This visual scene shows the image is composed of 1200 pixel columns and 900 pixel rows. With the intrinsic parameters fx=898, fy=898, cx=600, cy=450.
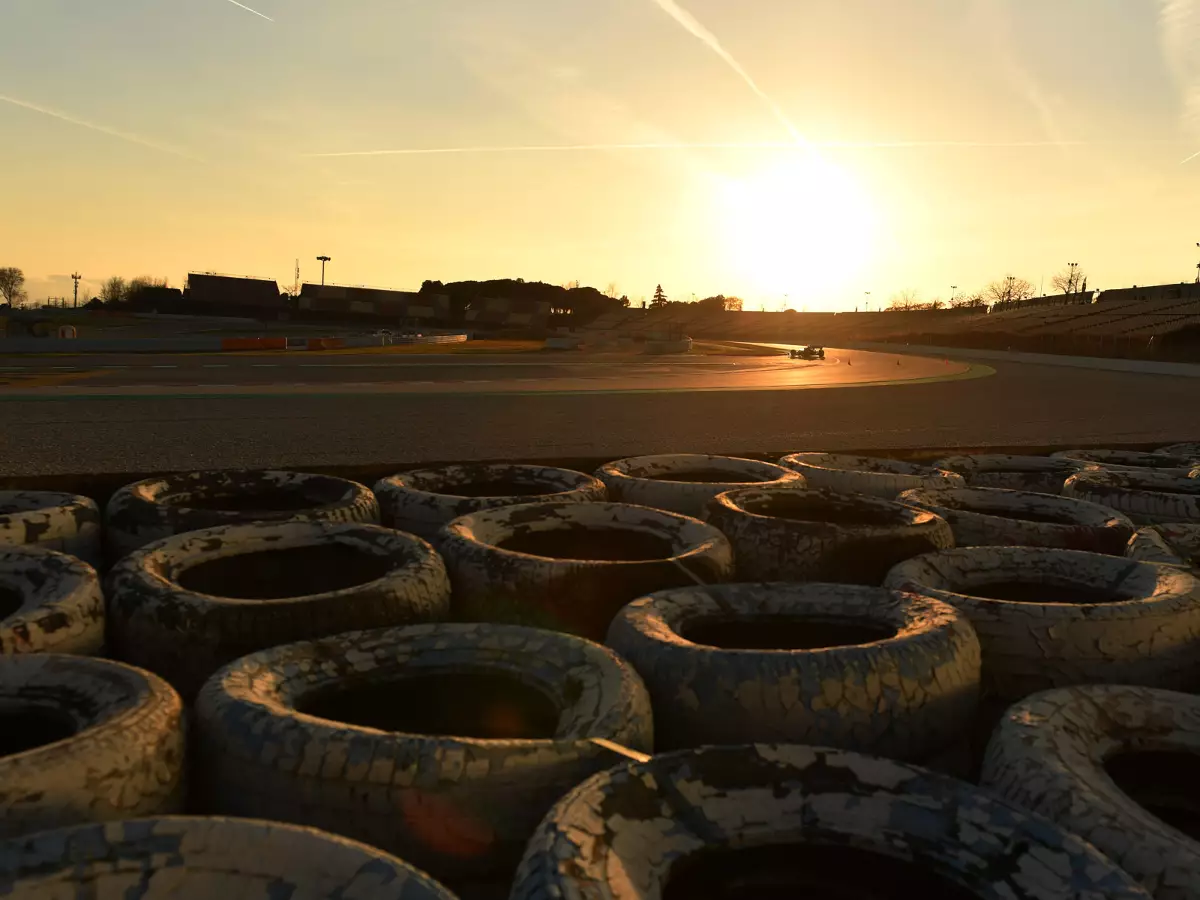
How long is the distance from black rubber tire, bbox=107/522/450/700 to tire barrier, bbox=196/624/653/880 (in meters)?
0.30

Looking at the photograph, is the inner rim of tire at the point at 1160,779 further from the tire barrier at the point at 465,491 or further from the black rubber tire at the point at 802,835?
the tire barrier at the point at 465,491

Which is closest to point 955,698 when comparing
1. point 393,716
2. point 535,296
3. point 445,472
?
point 393,716

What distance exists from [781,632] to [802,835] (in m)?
1.37

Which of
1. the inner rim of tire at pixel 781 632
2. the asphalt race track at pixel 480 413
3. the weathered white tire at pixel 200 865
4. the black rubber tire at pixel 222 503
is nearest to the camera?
the weathered white tire at pixel 200 865

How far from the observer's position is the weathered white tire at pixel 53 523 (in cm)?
397

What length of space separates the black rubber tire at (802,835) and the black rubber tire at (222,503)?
2579 mm

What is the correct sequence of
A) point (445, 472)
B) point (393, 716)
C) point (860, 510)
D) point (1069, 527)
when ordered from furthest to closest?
point (445, 472) → point (860, 510) → point (1069, 527) → point (393, 716)

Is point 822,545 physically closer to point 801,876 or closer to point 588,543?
point 588,543

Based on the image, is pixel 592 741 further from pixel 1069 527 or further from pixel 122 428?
pixel 122 428

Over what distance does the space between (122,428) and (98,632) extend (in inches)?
349

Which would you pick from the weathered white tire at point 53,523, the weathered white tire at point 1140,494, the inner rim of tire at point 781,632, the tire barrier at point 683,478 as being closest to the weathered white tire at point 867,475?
the tire barrier at point 683,478

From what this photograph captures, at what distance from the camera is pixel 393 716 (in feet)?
9.00

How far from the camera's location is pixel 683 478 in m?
6.34

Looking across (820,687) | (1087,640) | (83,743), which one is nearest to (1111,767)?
(1087,640)
